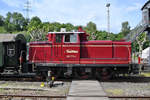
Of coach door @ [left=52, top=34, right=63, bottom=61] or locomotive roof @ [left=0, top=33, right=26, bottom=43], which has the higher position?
locomotive roof @ [left=0, top=33, right=26, bottom=43]

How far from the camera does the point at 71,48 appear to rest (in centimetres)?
1238

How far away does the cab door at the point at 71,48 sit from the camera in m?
12.4

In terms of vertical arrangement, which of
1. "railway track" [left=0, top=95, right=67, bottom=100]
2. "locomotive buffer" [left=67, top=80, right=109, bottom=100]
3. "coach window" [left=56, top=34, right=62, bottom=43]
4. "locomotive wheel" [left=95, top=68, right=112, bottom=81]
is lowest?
"railway track" [left=0, top=95, right=67, bottom=100]

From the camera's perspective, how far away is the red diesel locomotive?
12344mm

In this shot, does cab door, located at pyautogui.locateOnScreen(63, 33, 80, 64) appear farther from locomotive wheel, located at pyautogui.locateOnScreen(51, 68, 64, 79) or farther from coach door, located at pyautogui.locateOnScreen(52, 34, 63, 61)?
locomotive wheel, located at pyautogui.locateOnScreen(51, 68, 64, 79)

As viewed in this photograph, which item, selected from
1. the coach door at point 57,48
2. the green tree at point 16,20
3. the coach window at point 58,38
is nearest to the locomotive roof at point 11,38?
the coach door at point 57,48

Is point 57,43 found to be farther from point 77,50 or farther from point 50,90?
point 50,90

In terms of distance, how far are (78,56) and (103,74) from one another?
220 cm

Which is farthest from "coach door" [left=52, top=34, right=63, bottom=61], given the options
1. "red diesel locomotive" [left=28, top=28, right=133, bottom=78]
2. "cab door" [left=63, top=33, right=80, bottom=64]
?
"cab door" [left=63, top=33, right=80, bottom=64]

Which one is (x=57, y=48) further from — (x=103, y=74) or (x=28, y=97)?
(x=28, y=97)

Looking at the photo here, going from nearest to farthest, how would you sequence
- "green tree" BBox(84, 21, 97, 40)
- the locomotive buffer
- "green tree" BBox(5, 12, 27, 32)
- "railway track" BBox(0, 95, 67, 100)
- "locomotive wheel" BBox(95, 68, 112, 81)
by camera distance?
the locomotive buffer → "railway track" BBox(0, 95, 67, 100) → "locomotive wheel" BBox(95, 68, 112, 81) → "green tree" BBox(84, 21, 97, 40) → "green tree" BBox(5, 12, 27, 32)

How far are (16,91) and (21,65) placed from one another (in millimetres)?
3252

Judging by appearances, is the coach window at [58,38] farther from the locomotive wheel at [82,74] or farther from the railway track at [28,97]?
the railway track at [28,97]

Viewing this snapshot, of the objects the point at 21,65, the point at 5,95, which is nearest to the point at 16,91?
the point at 5,95
